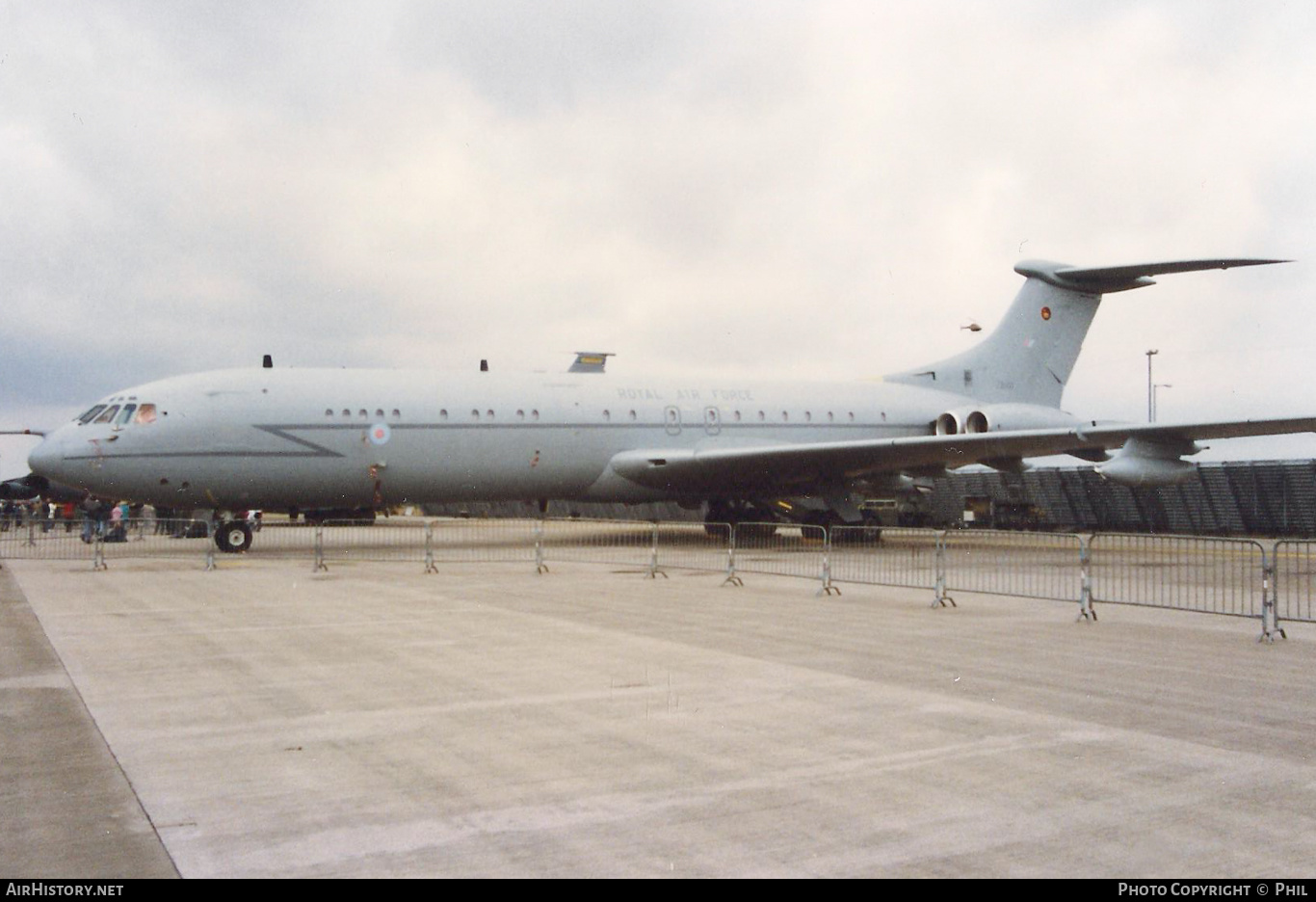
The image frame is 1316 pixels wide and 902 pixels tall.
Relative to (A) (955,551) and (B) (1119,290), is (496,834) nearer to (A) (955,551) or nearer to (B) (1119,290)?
(A) (955,551)

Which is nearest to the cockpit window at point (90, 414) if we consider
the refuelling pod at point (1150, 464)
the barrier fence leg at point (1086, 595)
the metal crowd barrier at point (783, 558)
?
the metal crowd barrier at point (783, 558)

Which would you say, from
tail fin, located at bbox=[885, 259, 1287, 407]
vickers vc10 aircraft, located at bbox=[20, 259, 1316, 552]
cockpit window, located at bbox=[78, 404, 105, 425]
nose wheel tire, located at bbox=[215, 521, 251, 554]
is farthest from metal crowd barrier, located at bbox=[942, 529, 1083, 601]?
cockpit window, located at bbox=[78, 404, 105, 425]

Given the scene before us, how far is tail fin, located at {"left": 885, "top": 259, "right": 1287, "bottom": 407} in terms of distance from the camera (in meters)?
29.9

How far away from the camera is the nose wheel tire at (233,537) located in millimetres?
21719

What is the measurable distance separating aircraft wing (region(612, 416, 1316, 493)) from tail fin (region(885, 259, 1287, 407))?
5.50 meters

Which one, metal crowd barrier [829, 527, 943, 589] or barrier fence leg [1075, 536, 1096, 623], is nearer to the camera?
barrier fence leg [1075, 536, 1096, 623]

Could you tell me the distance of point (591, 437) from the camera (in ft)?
79.9

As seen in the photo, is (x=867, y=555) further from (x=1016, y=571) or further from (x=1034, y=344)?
(x=1034, y=344)

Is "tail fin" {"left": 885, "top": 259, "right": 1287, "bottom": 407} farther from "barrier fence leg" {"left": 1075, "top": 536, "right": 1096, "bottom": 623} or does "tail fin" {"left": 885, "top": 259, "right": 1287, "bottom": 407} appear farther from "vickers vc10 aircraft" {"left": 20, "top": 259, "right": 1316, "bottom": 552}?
"barrier fence leg" {"left": 1075, "top": 536, "right": 1096, "bottom": 623}

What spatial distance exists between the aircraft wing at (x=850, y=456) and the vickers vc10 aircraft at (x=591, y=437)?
0.06 meters

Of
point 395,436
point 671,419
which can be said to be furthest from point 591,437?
point 395,436

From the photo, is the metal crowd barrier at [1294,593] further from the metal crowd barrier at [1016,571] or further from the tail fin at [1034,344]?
the tail fin at [1034,344]

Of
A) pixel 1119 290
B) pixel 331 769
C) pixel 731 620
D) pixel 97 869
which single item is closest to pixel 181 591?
pixel 731 620

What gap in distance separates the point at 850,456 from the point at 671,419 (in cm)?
433
